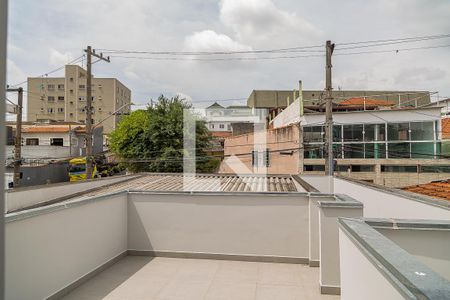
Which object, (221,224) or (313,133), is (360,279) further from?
(313,133)

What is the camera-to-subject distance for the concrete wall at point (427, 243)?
2357 millimetres

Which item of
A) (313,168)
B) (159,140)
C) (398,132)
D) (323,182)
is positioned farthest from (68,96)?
(323,182)

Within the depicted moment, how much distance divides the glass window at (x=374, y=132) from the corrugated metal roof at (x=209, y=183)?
423 inches

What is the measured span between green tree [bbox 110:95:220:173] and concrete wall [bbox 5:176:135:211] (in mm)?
11163

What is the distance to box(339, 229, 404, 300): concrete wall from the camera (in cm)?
144

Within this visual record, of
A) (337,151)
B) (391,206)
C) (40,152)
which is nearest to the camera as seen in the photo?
(391,206)

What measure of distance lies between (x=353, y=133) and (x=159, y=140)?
1243 cm

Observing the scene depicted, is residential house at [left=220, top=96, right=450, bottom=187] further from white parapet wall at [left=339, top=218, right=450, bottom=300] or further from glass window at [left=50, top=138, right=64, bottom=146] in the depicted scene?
glass window at [left=50, top=138, right=64, bottom=146]

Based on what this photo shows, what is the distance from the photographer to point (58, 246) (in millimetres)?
3648

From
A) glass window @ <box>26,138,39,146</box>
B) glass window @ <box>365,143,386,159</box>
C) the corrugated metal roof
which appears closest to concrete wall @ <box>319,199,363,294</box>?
the corrugated metal roof

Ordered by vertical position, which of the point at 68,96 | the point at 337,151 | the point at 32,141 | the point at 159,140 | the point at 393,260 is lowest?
the point at 393,260

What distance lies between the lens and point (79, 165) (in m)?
24.1

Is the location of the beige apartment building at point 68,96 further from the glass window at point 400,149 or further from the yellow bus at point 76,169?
the glass window at point 400,149

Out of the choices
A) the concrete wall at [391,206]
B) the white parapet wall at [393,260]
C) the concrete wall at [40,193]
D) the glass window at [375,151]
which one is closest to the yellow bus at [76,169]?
the concrete wall at [40,193]
